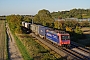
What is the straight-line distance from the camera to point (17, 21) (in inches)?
2431

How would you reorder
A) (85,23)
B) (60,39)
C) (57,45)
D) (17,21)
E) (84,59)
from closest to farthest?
(84,59) → (60,39) → (57,45) → (17,21) → (85,23)

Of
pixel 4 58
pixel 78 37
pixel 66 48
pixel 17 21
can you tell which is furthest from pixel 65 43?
pixel 17 21

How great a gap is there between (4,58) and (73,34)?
21497 mm

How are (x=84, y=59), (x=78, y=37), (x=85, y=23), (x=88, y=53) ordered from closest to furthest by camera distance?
1. (x=84, y=59)
2. (x=88, y=53)
3. (x=78, y=37)
4. (x=85, y=23)

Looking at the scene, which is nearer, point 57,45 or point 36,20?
point 57,45

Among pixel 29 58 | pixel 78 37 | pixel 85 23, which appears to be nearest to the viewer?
pixel 29 58

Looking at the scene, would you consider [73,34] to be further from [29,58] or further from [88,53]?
[29,58]

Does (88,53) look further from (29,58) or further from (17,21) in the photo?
(17,21)

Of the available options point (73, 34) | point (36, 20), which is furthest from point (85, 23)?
point (73, 34)

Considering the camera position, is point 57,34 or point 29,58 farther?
A: point 57,34

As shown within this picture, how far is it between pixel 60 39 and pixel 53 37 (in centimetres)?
271

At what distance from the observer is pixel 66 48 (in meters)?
27.3

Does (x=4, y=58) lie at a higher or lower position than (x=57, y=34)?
lower

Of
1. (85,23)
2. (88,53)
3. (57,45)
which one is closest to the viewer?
(88,53)
